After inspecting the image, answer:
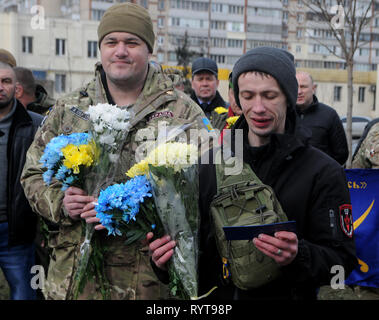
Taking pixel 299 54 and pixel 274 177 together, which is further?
pixel 299 54

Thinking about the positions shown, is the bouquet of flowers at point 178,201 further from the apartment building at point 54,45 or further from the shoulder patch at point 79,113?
the apartment building at point 54,45

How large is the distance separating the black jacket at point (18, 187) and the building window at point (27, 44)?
45.0 metres

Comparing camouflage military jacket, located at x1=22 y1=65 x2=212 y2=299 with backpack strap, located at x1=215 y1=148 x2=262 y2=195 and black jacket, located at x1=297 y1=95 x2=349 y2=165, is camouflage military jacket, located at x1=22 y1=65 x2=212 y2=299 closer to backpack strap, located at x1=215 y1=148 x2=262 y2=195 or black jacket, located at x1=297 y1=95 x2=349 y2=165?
backpack strap, located at x1=215 y1=148 x2=262 y2=195

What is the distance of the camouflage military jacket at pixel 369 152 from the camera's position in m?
4.75

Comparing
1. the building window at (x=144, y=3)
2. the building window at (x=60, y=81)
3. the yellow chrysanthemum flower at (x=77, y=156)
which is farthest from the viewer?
the building window at (x=144, y=3)

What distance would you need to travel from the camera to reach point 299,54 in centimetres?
6275

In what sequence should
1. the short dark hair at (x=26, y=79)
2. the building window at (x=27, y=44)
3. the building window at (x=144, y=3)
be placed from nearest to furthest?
1. the short dark hair at (x=26, y=79)
2. the building window at (x=27, y=44)
3. the building window at (x=144, y=3)

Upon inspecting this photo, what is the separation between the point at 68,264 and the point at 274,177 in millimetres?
1477

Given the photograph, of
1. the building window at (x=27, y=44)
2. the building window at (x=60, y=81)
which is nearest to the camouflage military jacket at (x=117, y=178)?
the building window at (x=60, y=81)

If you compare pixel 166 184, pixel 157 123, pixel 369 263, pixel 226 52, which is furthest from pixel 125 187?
pixel 226 52

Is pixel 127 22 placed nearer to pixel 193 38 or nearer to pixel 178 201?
pixel 178 201

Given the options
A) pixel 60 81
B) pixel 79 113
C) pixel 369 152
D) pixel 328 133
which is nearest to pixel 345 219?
pixel 79 113
